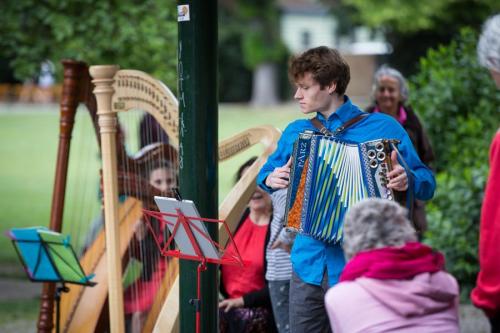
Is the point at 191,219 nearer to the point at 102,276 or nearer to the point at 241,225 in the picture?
the point at 241,225

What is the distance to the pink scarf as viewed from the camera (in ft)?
10.2

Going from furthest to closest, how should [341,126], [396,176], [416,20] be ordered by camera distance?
[416,20]
[341,126]
[396,176]

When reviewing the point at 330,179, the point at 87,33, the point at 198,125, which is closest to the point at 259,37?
the point at 87,33

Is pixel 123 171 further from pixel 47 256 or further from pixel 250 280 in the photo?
pixel 250 280

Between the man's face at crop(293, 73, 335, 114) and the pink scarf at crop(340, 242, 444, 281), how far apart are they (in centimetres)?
105

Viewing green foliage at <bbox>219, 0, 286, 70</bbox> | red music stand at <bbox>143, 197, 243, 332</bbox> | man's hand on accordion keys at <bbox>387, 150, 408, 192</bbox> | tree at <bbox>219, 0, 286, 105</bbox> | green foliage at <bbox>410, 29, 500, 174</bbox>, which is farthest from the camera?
green foliage at <bbox>219, 0, 286, 70</bbox>

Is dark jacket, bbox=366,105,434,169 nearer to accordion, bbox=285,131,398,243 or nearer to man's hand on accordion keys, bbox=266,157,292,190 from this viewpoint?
man's hand on accordion keys, bbox=266,157,292,190

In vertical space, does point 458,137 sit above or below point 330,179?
below

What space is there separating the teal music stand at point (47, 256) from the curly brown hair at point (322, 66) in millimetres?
1783

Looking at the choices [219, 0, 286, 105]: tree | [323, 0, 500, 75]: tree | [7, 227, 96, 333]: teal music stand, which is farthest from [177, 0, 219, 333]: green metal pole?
[219, 0, 286, 105]: tree

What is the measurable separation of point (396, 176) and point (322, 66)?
604 mm

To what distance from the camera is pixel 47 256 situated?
204 inches

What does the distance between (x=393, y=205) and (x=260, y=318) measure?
2.31 meters

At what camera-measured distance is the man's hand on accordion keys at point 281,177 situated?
4051 millimetres
